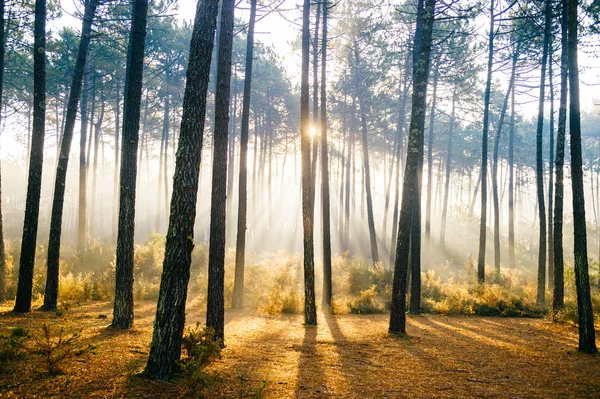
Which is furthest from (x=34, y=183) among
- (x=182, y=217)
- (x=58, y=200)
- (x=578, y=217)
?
(x=578, y=217)

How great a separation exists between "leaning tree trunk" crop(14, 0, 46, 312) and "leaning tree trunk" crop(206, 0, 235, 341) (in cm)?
484

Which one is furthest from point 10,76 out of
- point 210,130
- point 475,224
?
point 475,224

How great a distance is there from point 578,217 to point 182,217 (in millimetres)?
7810

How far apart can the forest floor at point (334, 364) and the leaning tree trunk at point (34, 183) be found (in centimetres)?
63

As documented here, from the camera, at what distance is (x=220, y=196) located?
7641mm

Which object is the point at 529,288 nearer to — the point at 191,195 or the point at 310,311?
the point at 310,311

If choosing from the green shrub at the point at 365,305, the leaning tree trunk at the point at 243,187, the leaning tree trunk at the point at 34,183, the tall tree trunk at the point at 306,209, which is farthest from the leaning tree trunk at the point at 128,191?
the green shrub at the point at 365,305

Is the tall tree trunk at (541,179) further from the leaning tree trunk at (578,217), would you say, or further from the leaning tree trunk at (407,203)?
the leaning tree trunk at (407,203)

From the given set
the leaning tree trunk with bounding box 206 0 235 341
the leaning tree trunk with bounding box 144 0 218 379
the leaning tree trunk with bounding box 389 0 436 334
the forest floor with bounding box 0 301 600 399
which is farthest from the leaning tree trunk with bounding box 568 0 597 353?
the leaning tree trunk with bounding box 144 0 218 379

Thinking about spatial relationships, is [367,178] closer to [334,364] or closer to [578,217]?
[578,217]

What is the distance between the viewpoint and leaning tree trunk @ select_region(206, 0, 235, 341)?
23.8 feet

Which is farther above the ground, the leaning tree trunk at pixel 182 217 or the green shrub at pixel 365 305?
the leaning tree trunk at pixel 182 217

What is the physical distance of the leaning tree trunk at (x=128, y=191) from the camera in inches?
304

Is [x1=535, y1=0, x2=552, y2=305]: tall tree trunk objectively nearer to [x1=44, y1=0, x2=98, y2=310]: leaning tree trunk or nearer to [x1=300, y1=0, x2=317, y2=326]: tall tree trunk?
[x1=300, y1=0, x2=317, y2=326]: tall tree trunk
